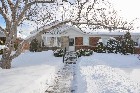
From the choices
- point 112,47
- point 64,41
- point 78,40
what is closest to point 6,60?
point 112,47

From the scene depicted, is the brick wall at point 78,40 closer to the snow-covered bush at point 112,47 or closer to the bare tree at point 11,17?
the snow-covered bush at point 112,47

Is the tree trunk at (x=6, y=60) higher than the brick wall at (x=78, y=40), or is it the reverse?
the brick wall at (x=78, y=40)

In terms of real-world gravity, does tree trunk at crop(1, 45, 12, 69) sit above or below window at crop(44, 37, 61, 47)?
below

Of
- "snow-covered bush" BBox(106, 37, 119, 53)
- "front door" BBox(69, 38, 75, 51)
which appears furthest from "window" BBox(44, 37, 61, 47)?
"snow-covered bush" BBox(106, 37, 119, 53)

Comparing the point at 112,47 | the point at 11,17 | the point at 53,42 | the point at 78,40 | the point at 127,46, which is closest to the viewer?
the point at 11,17

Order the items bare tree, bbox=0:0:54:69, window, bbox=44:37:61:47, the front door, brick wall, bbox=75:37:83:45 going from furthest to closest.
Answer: window, bbox=44:37:61:47 < brick wall, bbox=75:37:83:45 < the front door < bare tree, bbox=0:0:54:69

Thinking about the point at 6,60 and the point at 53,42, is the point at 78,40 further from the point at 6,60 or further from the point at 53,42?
the point at 6,60

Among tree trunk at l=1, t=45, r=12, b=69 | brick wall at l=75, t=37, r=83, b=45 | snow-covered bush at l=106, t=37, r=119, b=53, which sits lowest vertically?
tree trunk at l=1, t=45, r=12, b=69

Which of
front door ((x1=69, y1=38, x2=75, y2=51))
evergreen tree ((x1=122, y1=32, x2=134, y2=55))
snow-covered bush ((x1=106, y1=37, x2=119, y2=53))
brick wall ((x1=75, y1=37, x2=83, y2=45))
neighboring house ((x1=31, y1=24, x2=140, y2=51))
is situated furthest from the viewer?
brick wall ((x1=75, y1=37, x2=83, y2=45))

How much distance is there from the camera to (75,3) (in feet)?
61.4

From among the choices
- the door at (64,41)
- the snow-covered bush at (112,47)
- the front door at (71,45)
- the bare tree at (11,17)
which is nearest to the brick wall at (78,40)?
the front door at (71,45)

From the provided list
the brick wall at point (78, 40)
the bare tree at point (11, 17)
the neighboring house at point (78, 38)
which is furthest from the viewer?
the brick wall at point (78, 40)

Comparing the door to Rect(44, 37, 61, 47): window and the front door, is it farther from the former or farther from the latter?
Rect(44, 37, 61, 47): window

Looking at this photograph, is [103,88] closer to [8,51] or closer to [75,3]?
[75,3]
